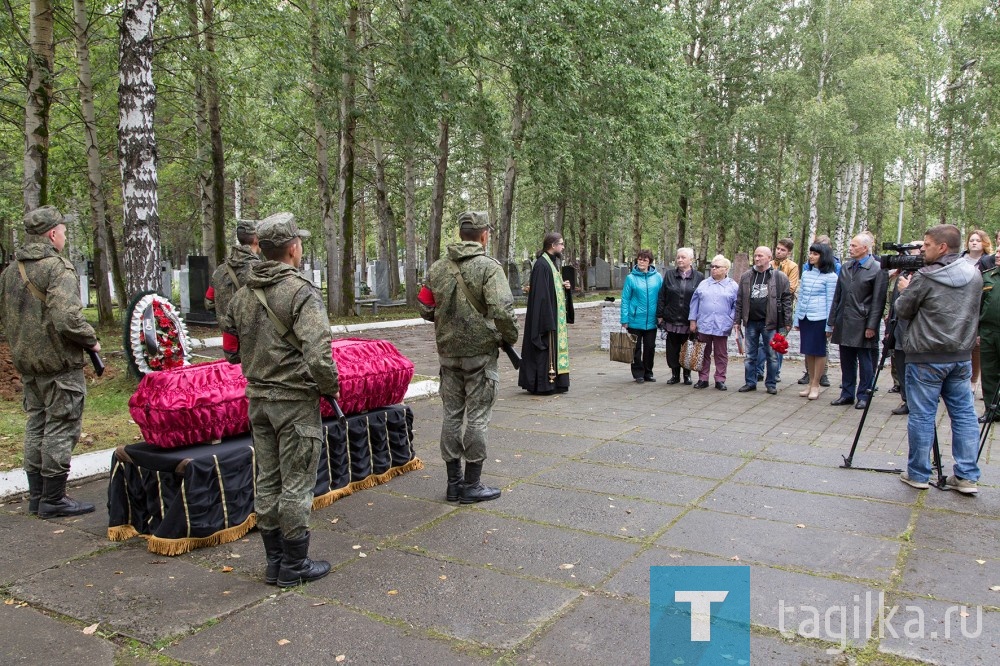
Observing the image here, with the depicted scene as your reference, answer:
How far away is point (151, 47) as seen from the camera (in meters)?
8.86

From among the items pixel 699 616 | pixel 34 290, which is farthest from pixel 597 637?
pixel 34 290

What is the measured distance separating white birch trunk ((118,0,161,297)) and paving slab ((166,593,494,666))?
6.39 meters

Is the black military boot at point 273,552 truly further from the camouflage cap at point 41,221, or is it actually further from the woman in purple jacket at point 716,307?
the woman in purple jacket at point 716,307

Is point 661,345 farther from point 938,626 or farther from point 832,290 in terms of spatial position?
point 938,626

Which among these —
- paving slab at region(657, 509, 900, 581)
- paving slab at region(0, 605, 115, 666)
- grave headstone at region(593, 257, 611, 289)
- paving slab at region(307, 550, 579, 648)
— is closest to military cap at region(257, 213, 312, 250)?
paving slab at region(307, 550, 579, 648)

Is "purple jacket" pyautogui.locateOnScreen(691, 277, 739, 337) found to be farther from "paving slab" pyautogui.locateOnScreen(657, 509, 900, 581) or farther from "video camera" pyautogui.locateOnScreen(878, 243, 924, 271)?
"paving slab" pyautogui.locateOnScreen(657, 509, 900, 581)

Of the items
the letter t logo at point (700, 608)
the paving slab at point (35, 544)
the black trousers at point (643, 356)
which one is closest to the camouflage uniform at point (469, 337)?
the letter t logo at point (700, 608)

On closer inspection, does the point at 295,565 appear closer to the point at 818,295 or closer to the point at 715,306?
the point at 715,306

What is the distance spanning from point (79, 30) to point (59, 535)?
1232cm

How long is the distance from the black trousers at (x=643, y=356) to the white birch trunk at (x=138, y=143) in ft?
20.8

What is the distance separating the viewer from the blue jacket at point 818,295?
363 inches

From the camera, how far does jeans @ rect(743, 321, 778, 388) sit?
31.8 ft

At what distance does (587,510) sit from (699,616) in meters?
1.62

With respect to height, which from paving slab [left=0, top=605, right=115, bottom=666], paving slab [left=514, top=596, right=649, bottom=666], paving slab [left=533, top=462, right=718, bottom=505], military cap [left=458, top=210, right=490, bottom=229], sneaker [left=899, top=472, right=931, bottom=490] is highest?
military cap [left=458, top=210, right=490, bottom=229]
